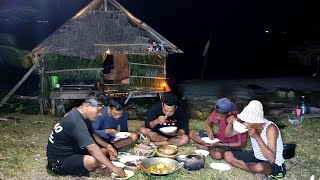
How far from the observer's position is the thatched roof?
11.1 metres

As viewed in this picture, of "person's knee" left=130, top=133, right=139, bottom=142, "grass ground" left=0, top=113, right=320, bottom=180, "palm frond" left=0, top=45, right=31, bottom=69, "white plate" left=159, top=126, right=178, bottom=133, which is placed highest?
"palm frond" left=0, top=45, right=31, bottom=69

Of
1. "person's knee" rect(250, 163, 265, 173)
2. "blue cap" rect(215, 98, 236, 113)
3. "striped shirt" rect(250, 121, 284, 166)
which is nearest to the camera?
"striped shirt" rect(250, 121, 284, 166)

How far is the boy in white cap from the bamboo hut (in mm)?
6739

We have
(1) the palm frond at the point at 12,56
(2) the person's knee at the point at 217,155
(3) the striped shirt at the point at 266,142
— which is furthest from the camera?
(1) the palm frond at the point at 12,56

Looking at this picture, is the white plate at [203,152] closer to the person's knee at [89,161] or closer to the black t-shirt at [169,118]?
the black t-shirt at [169,118]

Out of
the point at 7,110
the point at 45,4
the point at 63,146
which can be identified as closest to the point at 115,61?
the point at 7,110

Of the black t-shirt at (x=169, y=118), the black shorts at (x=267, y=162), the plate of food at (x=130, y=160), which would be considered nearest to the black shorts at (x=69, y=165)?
the plate of food at (x=130, y=160)

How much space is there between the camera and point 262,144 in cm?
509

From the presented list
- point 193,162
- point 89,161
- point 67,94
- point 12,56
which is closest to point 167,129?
point 193,162

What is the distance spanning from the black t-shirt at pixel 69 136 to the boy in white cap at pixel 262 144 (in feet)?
7.99

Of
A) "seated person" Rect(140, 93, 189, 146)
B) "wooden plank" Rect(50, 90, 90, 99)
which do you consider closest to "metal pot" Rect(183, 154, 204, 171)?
"seated person" Rect(140, 93, 189, 146)

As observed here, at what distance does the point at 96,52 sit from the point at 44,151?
15.1 ft

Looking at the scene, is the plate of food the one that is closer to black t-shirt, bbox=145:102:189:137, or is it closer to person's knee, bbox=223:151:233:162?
black t-shirt, bbox=145:102:189:137

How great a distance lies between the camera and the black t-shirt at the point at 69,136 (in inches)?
201
